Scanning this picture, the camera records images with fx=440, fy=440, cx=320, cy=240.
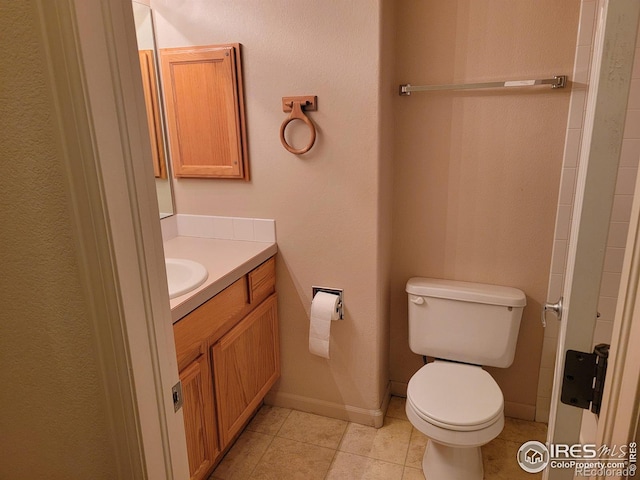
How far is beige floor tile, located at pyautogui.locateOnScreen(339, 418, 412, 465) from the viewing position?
200cm

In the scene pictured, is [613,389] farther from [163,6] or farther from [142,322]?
[163,6]

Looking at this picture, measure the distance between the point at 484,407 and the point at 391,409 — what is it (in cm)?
75

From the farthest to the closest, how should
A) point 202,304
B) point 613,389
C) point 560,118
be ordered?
point 560,118
point 202,304
point 613,389

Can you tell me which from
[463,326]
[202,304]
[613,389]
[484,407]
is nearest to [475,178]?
[463,326]

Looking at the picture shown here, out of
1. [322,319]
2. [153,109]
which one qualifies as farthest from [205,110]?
[322,319]

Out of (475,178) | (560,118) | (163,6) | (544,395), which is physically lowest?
(544,395)

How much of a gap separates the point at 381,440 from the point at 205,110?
1762 mm

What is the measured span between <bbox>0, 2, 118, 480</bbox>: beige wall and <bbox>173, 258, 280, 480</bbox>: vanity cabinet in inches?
23.1

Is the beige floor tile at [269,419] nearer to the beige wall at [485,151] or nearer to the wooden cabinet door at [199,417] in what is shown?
the wooden cabinet door at [199,417]

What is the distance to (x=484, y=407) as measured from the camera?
1.66 m

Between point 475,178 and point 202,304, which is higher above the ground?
point 475,178

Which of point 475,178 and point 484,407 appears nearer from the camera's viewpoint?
point 484,407

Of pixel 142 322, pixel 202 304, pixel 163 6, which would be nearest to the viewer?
pixel 142 322

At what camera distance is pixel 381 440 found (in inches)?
82.3
